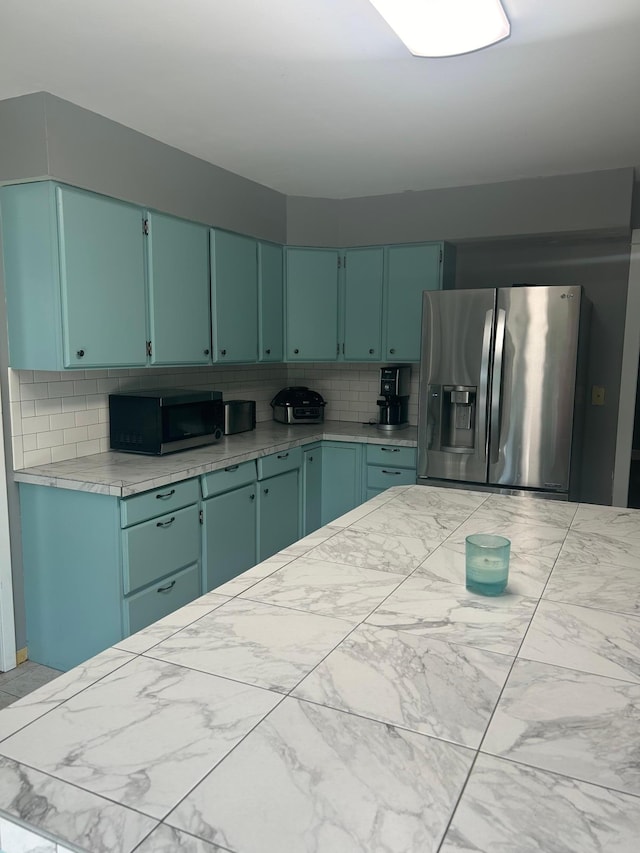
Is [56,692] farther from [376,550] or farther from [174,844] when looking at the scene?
[376,550]

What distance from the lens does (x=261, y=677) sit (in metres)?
1.10

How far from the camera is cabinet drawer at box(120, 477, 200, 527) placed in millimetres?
A: 2633

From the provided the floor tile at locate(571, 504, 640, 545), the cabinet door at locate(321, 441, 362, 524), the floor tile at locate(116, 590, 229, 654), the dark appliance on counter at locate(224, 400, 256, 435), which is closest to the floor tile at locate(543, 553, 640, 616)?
the floor tile at locate(571, 504, 640, 545)

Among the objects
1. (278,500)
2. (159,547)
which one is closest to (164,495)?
(159,547)

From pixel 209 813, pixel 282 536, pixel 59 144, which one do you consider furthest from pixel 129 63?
pixel 282 536

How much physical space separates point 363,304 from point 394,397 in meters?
0.66

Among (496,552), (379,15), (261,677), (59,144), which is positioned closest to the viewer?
(261,677)

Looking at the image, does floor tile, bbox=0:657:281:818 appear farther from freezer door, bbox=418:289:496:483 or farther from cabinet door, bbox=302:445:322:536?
cabinet door, bbox=302:445:322:536

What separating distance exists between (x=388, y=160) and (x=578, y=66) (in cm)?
127

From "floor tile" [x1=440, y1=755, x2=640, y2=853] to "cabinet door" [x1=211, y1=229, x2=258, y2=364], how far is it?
306cm

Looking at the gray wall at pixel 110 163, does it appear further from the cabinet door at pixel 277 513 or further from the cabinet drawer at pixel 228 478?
the cabinet door at pixel 277 513

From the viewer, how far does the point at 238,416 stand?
4.08 meters

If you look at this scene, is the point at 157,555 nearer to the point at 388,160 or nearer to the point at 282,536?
the point at 282,536

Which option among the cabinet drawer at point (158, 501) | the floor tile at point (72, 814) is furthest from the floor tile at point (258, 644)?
the cabinet drawer at point (158, 501)
